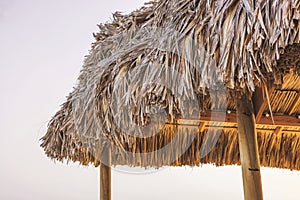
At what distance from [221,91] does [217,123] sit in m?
0.99

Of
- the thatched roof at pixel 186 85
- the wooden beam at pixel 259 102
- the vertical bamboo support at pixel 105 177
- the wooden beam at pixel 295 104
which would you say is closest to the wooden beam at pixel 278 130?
the thatched roof at pixel 186 85

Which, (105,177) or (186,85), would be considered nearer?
(186,85)

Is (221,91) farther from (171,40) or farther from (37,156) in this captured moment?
(37,156)

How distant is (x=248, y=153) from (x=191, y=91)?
21.2 inches

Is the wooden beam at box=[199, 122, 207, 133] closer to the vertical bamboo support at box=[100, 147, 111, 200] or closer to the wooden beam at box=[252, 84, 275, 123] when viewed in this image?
the wooden beam at box=[252, 84, 275, 123]

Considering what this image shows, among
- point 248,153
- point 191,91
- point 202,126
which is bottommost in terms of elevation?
point 248,153

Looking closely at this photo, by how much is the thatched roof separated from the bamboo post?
4.5 inches

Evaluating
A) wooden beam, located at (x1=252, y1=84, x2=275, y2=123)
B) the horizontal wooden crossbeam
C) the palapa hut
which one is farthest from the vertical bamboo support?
wooden beam, located at (x1=252, y1=84, x2=275, y2=123)

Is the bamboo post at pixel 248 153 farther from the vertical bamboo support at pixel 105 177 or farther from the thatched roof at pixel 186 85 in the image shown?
the vertical bamboo support at pixel 105 177

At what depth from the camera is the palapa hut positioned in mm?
1611

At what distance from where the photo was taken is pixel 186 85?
185 cm

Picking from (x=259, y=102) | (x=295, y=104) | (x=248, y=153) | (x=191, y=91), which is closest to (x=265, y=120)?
(x=295, y=104)

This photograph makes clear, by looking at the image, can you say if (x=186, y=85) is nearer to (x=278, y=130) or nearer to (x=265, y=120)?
(x=265, y=120)

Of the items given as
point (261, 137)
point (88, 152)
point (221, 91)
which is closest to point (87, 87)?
point (88, 152)
